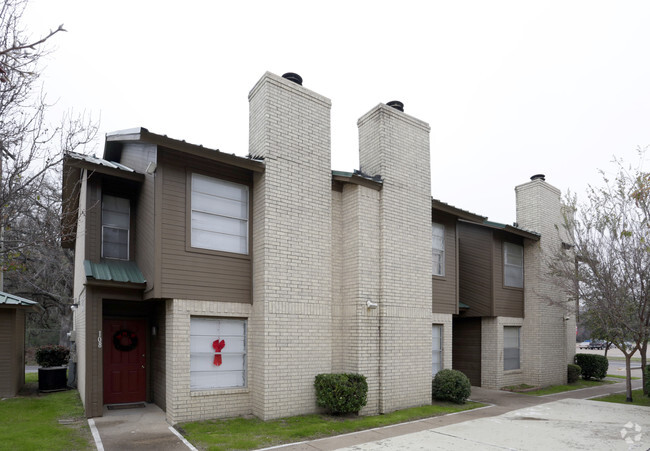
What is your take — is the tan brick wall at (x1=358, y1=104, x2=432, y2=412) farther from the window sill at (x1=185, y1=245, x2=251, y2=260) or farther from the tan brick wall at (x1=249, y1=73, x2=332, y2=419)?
the window sill at (x1=185, y1=245, x2=251, y2=260)

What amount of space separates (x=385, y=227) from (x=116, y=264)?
6512mm

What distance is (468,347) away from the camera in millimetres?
17500

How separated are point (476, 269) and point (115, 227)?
12.1m

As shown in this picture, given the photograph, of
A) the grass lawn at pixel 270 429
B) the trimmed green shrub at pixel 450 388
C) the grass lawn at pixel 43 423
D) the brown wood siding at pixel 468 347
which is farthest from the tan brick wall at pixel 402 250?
the grass lawn at pixel 43 423

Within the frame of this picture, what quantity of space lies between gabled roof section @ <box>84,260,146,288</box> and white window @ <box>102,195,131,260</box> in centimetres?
31

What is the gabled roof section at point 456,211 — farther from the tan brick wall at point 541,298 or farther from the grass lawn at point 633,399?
the grass lawn at point 633,399

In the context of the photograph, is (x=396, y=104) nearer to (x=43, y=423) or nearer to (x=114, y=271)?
(x=114, y=271)

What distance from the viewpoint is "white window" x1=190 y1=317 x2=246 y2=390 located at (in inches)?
392

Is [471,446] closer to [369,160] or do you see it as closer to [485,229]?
[369,160]

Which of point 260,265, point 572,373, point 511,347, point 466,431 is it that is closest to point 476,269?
point 511,347

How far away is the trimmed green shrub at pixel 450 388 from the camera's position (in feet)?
42.3

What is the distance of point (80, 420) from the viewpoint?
978cm

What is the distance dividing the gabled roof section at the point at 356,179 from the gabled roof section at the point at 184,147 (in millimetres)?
2076

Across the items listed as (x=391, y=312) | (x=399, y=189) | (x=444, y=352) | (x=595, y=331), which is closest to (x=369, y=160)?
(x=399, y=189)
